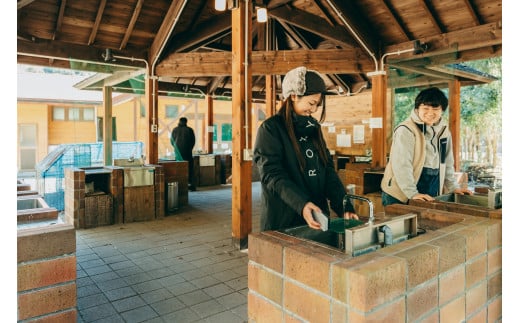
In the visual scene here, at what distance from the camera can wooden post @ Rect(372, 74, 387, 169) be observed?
260 inches

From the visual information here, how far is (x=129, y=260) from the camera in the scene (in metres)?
4.66

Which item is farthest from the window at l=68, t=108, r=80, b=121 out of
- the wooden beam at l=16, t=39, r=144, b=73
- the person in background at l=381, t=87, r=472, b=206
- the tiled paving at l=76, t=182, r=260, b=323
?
the person in background at l=381, t=87, r=472, b=206

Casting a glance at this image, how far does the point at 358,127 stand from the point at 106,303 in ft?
20.1

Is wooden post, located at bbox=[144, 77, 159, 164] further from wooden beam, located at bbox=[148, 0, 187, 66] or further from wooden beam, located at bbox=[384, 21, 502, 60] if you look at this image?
wooden beam, located at bbox=[384, 21, 502, 60]

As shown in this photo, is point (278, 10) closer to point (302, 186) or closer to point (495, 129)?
point (302, 186)

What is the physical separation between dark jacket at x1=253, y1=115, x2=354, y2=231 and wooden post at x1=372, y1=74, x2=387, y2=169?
4588 millimetres

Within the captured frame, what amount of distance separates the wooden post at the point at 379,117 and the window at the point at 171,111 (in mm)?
13117

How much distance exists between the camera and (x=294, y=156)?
88.5 inches

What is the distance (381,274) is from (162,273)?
11.4 feet

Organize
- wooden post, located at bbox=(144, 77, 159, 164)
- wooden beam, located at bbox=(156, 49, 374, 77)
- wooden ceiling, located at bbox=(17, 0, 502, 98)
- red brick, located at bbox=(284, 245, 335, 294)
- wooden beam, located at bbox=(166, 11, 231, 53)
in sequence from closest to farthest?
red brick, located at bbox=(284, 245, 335, 294)
wooden ceiling, located at bbox=(17, 0, 502, 98)
wooden beam, located at bbox=(156, 49, 374, 77)
wooden beam, located at bbox=(166, 11, 231, 53)
wooden post, located at bbox=(144, 77, 159, 164)

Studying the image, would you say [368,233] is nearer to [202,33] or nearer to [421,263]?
[421,263]

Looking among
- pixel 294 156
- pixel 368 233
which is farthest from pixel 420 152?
pixel 368 233

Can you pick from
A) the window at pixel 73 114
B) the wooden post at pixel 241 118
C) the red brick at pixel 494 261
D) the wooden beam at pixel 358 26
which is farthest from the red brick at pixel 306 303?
the window at pixel 73 114

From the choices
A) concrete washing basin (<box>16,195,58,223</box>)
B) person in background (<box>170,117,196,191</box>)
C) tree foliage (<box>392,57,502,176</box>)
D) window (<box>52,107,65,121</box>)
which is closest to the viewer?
concrete washing basin (<box>16,195,58,223</box>)
